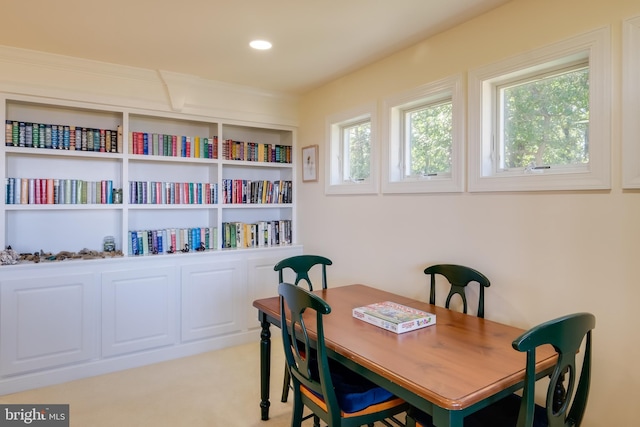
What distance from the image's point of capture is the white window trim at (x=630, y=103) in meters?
1.59

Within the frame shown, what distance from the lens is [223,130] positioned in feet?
12.4

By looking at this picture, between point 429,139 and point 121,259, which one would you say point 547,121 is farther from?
point 121,259

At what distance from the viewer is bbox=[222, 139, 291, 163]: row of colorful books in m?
3.59

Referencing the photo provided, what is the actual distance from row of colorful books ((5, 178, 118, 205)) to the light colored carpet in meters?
1.32

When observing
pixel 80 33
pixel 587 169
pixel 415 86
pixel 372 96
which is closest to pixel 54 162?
pixel 80 33

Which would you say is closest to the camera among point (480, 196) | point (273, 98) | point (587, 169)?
point (587, 169)

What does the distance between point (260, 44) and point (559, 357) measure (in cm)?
240

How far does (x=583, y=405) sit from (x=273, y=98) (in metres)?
3.28

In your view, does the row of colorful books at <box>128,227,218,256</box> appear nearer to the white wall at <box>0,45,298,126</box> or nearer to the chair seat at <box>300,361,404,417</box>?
the white wall at <box>0,45,298,126</box>

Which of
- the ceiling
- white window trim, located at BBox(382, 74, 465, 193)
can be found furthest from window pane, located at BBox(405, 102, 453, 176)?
the ceiling

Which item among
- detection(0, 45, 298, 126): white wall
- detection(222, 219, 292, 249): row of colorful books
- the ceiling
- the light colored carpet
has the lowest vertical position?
the light colored carpet

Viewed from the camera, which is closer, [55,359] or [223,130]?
[55,359]

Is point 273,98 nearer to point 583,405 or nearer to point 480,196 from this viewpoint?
point 480,196

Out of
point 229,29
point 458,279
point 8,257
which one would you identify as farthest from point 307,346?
point 8,257
